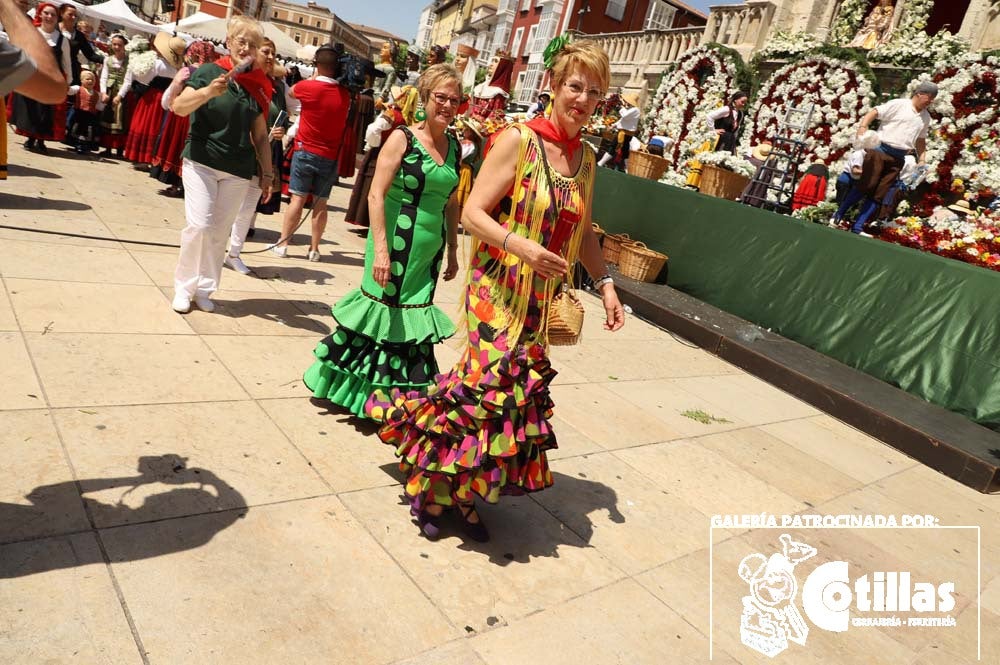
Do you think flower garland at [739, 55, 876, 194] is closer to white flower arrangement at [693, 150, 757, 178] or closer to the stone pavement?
white flower arrangement at [693, 150, 757, 178]

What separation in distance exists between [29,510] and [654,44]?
26.4 meters

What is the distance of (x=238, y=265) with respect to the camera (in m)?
6.64

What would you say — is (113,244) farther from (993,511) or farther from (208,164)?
(993,511)

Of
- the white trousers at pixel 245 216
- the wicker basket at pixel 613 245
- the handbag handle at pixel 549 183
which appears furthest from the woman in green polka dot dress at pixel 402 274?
the wicker basket at pixel 613 245

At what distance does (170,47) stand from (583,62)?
9.36 meters

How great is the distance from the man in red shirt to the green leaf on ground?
4180mm

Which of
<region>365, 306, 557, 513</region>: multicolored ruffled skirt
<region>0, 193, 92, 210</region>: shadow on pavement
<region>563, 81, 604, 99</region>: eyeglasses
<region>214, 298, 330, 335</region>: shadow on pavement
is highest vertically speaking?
<region>563, 81, 604, 99</region>: eyeglasses

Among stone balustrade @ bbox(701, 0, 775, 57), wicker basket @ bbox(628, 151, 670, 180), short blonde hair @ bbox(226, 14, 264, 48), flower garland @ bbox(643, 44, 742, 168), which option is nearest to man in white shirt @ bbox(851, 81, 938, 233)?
wicker basket @ bbox(628, 151, 670, 180)

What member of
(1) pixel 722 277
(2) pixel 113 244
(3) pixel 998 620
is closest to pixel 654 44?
(1) pixel 722 277

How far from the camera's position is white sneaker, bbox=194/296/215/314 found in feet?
17.4

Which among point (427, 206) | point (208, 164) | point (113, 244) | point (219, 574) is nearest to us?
point (219, 574)

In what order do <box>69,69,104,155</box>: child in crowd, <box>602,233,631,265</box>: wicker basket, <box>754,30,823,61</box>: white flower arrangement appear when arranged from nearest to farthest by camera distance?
<box>602,233,631,265</box>: wicker basket → <box>69,69,104,155</box>: child in crowd → <box>754,30,823,61</box>: white flower arrangement

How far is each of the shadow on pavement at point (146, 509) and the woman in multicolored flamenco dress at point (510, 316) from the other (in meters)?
0.81

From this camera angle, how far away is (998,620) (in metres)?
3.52
